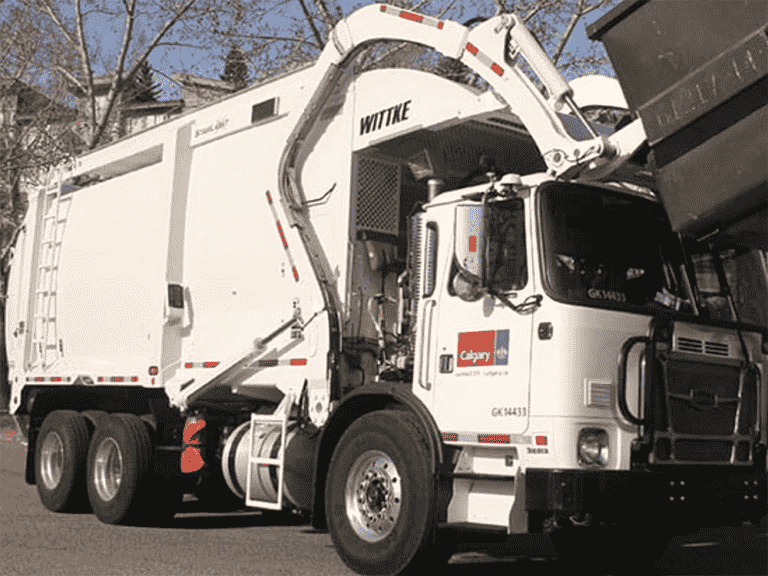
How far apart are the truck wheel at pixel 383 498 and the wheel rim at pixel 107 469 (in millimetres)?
3148

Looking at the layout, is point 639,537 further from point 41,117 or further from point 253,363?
point 41,117

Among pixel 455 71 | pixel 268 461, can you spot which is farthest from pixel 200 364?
pixel 455 71

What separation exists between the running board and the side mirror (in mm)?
2120

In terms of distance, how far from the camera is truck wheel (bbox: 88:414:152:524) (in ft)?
29.1

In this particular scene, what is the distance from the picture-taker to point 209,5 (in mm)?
19125

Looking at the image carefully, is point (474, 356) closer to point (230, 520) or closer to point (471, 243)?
point (471, 243)

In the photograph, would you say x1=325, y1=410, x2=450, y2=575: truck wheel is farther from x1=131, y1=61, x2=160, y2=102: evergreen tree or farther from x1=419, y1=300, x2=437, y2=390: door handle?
x1=131, y1=61, x2=160, y2=102: evergreen tree

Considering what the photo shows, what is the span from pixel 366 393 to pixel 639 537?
84.4 inches

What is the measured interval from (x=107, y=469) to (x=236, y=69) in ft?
37.6

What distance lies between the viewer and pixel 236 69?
19.4 metres

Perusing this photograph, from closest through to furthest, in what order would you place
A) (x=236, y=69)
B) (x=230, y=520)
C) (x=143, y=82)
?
(x=230, y=520) < (x=236, y=69) < (x=143, y=82)

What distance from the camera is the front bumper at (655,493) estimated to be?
5551 mm

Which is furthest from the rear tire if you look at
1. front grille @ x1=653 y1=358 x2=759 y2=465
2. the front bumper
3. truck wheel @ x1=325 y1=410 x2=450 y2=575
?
front grille @ x1=653 y1=358 x2=759 y2=465

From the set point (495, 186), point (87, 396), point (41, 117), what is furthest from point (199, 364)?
point (41, 117)
